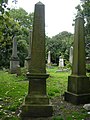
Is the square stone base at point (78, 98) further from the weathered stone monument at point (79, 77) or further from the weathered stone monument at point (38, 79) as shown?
the weathered stone monument at point (38, 79)

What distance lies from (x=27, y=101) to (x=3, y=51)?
2392cm

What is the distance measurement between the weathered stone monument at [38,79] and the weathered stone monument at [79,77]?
1550 mm

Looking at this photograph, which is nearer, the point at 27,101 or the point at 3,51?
the point at 27,101

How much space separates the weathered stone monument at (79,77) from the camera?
7047 mm

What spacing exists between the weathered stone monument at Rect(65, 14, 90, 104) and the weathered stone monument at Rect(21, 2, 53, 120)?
1.55 meters

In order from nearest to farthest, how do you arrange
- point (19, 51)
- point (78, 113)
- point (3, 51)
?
point (78, 113)
point (3, 51)
point (19, 51)

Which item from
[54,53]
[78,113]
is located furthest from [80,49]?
[54,53]

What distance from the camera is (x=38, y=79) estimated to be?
5.87m

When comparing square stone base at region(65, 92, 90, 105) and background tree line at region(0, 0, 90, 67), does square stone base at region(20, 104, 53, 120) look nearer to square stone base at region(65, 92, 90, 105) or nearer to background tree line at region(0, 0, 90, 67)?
square stone base at region(65, 92, 90, 105)

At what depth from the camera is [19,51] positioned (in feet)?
102

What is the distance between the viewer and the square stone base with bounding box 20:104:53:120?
18.5 feet

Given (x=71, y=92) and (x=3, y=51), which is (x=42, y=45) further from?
(x=3, y=51)

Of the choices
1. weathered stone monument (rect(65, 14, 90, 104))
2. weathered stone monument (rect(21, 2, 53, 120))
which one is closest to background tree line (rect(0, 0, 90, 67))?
weathered stone monument (rect(21, 2, 53, 120))

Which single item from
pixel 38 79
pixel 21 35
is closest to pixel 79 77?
pixel 38 79
